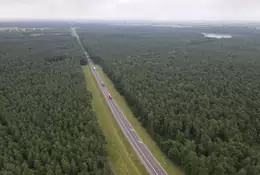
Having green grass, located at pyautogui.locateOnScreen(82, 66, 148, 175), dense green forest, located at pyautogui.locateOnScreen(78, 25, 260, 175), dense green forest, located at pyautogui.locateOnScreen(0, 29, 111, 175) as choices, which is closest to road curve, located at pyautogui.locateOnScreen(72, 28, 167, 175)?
green grass, located at pyautogui.locateOnScreen(82, 66, 148, 175)

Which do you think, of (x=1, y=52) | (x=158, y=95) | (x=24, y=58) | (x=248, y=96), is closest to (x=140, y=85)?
(x=158, y=95)

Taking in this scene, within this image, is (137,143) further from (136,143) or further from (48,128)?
(48,128)

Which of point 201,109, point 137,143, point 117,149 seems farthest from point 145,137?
point 201,109

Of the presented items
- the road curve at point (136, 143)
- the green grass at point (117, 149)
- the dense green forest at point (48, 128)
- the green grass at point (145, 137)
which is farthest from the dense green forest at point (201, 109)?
the dense green forest at point (48, 128)

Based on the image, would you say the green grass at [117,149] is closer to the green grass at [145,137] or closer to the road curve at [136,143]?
the road curve at [136,143]

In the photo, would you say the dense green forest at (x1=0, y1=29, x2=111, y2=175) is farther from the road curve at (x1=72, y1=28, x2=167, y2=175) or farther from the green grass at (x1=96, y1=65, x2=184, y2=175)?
the green grass at (x1=96, y1=65, x2=184, y2=175)
